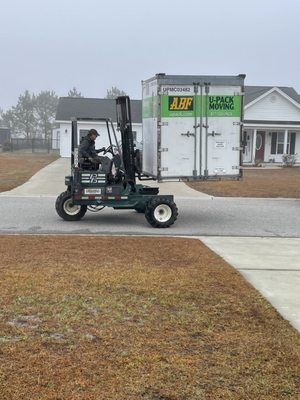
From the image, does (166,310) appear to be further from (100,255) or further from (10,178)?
(10,178)

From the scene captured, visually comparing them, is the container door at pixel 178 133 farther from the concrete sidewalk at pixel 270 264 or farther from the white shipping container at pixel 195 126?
the concrete sidewalk at pixel 270 264

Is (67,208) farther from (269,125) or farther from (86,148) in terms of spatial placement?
(269,125)

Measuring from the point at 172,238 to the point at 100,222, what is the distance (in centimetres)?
252

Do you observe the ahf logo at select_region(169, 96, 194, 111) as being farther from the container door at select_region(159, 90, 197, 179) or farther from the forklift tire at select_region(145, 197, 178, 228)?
the forklift tire at select_region(145, 197, 178, 228)

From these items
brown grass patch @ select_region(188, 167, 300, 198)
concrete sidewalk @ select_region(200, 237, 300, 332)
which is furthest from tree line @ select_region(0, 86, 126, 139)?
concrete sidewalk @ select_region(200, 237, 300, 332)

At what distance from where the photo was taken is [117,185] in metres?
11.1

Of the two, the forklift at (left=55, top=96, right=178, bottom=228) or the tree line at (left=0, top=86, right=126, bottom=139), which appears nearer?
the forklift at (left=55, top=96, right=178, bottom=228)

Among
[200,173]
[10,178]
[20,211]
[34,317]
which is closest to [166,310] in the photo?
[34,317]

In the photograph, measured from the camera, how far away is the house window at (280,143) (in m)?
37.8

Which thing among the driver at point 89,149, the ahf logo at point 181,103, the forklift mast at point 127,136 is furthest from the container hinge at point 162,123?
the driver at point 89,149

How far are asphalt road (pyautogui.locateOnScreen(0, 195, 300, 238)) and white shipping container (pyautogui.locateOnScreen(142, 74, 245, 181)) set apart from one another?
3.94ft

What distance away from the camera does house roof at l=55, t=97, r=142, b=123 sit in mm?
43659

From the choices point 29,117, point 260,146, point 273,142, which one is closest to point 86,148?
point 260,146

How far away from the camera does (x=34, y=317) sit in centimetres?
493
